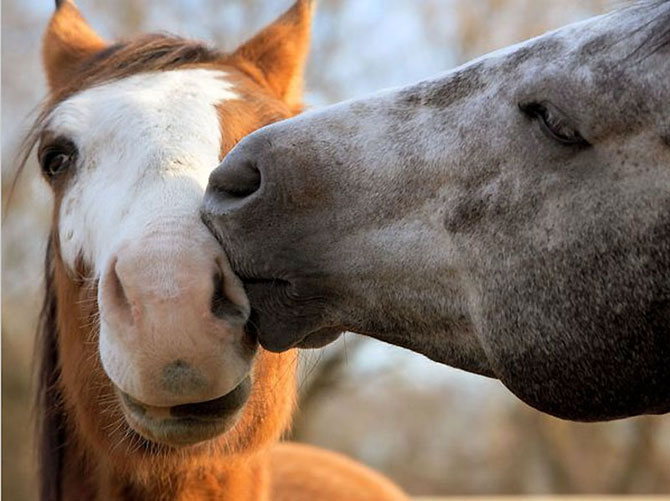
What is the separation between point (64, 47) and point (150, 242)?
134 cm

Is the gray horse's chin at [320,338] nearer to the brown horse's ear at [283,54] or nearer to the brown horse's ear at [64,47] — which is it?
the brown horse's ear at [283,54]

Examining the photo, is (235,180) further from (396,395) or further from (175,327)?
(396,395)

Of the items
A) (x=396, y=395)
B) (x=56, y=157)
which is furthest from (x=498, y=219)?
(x=396, y=395)

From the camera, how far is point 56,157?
92.1 inches

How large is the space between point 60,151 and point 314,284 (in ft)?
2.84

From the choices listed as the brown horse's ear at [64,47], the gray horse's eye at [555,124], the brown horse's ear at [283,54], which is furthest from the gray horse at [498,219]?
the brown horse's ear at [64,47]

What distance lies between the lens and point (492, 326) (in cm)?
182

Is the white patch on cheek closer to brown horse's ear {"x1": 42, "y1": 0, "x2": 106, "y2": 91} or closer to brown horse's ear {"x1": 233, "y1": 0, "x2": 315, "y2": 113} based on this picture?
brown horse's ear {"x1": 233, "y1": 0, "x2": 315, "y2": 113}

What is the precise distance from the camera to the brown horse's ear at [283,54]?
8.96 ft

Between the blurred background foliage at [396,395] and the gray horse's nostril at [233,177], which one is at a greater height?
the gray horse's nostril at [233,177]

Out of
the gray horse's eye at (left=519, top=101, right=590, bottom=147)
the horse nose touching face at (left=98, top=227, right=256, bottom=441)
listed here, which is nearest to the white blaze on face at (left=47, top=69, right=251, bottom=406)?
the horse nose touching face at (left=98, top=227, right=256, bottom=441)

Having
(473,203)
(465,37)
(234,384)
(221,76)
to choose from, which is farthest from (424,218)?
(465,37)

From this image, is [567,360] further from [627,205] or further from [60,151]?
[60,151]

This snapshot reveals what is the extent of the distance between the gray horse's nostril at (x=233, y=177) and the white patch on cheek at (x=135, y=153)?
6 centimetres
